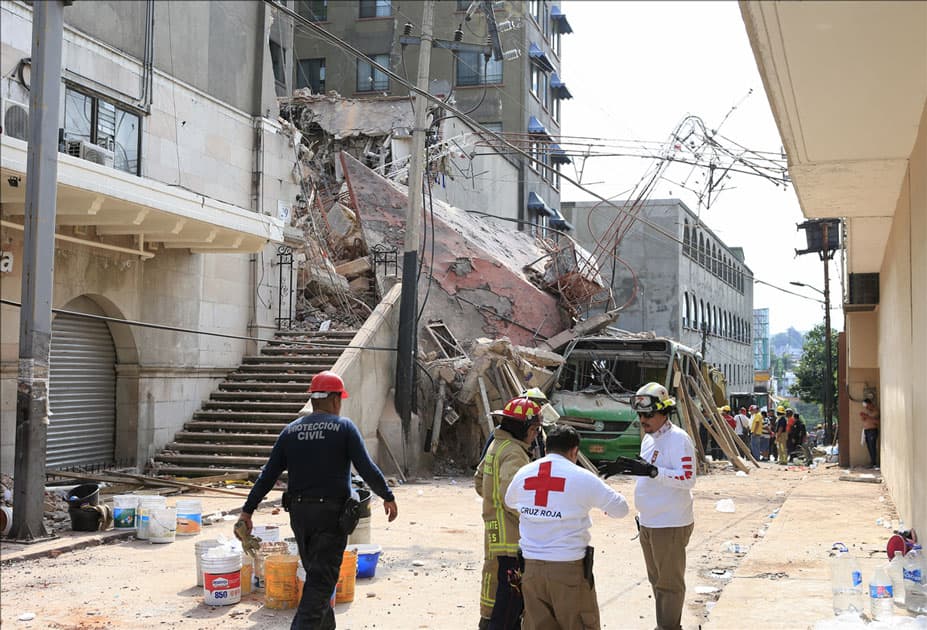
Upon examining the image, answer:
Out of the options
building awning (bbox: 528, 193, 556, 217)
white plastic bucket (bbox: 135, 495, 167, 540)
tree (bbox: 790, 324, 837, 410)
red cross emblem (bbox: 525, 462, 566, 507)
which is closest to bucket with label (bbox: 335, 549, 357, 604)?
red cross emblem (bbox: 525, 462, 566, 507)

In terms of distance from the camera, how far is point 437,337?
19.7m

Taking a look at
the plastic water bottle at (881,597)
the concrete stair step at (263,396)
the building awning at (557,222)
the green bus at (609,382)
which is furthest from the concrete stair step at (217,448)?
the building awning at (557,222)

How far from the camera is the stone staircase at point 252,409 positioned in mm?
15094

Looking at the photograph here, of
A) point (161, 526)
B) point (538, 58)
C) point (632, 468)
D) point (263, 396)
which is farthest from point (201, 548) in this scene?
point (538, 58)

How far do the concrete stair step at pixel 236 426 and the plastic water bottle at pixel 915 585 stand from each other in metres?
11.1

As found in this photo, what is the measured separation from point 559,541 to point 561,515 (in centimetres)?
13

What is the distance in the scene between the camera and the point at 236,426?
16.0 m

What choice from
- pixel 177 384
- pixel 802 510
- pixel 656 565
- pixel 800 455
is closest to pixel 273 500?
pixel 177 384

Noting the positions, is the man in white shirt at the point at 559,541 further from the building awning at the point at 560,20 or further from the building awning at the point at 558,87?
the building awning at the point at 558,87

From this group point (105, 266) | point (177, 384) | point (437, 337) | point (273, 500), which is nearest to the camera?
point (273, 500)

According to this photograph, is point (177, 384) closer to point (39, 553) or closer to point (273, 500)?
point (273, 500)

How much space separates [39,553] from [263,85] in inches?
445

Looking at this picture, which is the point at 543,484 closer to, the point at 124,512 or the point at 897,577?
the point at 897,577

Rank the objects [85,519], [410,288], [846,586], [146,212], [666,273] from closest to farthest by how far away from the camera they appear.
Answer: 1. [846,586]
2. [85,519]
3. [146,212]
4. [410,288]
5. [666,273]
